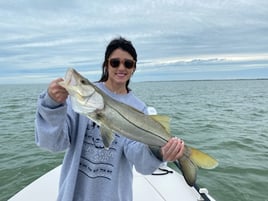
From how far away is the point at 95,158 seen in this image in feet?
8.69

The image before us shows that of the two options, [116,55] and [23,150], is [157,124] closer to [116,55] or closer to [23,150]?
[116,55]

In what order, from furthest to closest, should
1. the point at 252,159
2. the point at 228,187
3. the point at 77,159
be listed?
the point at 252,159 < the point at 228,187 < the point at 77,159

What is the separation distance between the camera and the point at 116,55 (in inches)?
111

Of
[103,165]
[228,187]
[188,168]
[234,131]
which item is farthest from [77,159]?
[234,131]

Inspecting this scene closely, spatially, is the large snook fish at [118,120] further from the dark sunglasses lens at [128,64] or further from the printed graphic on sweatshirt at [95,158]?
the dark sunglasses lens at [128,64]

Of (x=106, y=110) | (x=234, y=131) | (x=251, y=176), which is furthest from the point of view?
(x=234, y=131)

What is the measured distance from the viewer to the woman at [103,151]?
2.38 m

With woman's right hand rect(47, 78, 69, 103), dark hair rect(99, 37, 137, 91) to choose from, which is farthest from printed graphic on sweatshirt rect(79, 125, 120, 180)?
dark hair rect(99, 37, 137, 91)

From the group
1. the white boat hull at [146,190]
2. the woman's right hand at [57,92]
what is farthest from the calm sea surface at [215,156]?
the woman's right hand at [57,92]

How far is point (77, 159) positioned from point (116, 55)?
940mm

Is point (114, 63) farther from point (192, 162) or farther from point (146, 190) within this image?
point (146, 190)

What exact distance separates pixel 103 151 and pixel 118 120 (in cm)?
64

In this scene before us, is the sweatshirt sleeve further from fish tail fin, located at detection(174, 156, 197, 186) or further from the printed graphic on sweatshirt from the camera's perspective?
fish tail fin, located at detection(174, 156, 197, 186)

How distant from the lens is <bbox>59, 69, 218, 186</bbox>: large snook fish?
6.72 feet
